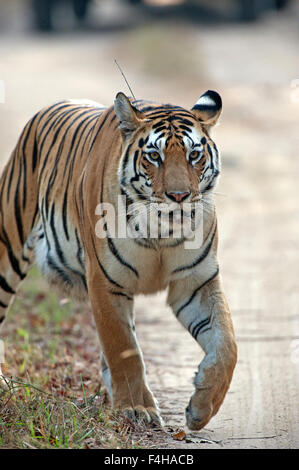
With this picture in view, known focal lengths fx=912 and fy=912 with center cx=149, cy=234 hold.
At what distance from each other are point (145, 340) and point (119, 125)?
2443mm

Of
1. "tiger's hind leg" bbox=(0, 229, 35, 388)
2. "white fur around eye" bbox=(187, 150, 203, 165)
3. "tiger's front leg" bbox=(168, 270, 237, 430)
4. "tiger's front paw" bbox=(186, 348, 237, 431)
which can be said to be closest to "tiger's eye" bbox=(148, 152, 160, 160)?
"white fur around eye" bbox=(187, 150, 203, 165)

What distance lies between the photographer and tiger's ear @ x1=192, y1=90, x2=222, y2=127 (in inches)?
157

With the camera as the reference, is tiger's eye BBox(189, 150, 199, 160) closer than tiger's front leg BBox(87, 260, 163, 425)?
Yes

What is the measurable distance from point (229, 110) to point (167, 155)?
1216 centimetres

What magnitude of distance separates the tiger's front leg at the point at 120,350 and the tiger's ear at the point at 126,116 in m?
0.63

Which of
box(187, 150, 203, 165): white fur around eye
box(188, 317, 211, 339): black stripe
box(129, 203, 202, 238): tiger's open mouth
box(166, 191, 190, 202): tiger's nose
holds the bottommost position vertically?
box(188, 317, 211, 339): black stripe

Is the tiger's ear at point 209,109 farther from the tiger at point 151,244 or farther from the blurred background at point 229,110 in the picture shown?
the blurred background at point 229,110

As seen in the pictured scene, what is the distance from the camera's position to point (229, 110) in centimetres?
1568

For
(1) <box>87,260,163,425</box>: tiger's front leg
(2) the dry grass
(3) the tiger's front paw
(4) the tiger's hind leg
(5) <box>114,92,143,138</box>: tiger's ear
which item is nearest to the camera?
(2) the dry grass

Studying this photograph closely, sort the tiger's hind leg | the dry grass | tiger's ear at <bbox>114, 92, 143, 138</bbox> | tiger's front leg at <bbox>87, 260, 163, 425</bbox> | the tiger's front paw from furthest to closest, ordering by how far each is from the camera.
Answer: the tiger's hind leg → tiger's front leg at <bbox>87, 260, 163, 425</bbox> → tiger's ear at <bbox>114, 92, 143, 138</bbox> → the tiger's front paw → the dry grass

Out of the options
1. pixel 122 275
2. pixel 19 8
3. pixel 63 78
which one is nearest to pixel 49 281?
pixel 122 275

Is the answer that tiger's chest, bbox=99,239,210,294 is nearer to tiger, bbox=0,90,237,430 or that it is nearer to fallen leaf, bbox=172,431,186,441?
tiger, bbox=0,90,237,430

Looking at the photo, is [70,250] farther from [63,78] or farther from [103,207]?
[63,78]

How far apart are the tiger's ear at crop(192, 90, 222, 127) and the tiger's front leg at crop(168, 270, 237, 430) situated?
0.68m
